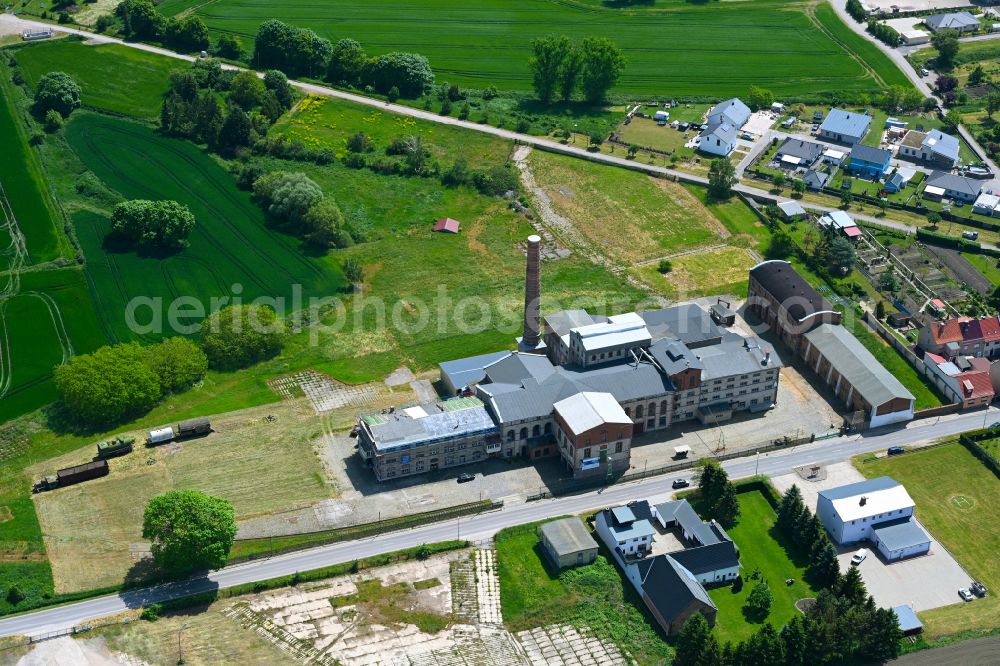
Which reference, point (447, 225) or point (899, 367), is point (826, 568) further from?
point (447, 225)

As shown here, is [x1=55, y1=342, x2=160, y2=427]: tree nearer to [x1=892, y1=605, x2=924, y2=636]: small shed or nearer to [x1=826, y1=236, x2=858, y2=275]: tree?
[x1=892, y1=605, x2=924, y2=636]: small shed

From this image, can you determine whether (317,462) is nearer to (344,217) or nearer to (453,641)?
(453,641)

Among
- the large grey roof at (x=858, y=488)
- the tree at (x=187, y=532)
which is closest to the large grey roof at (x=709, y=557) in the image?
the large grey roof at (x=858, y=488)

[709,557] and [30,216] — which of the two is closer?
[709,557]

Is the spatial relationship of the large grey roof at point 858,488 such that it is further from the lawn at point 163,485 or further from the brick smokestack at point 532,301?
the lawn at point 163,485

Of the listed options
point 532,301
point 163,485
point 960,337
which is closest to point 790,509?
point 532,301
